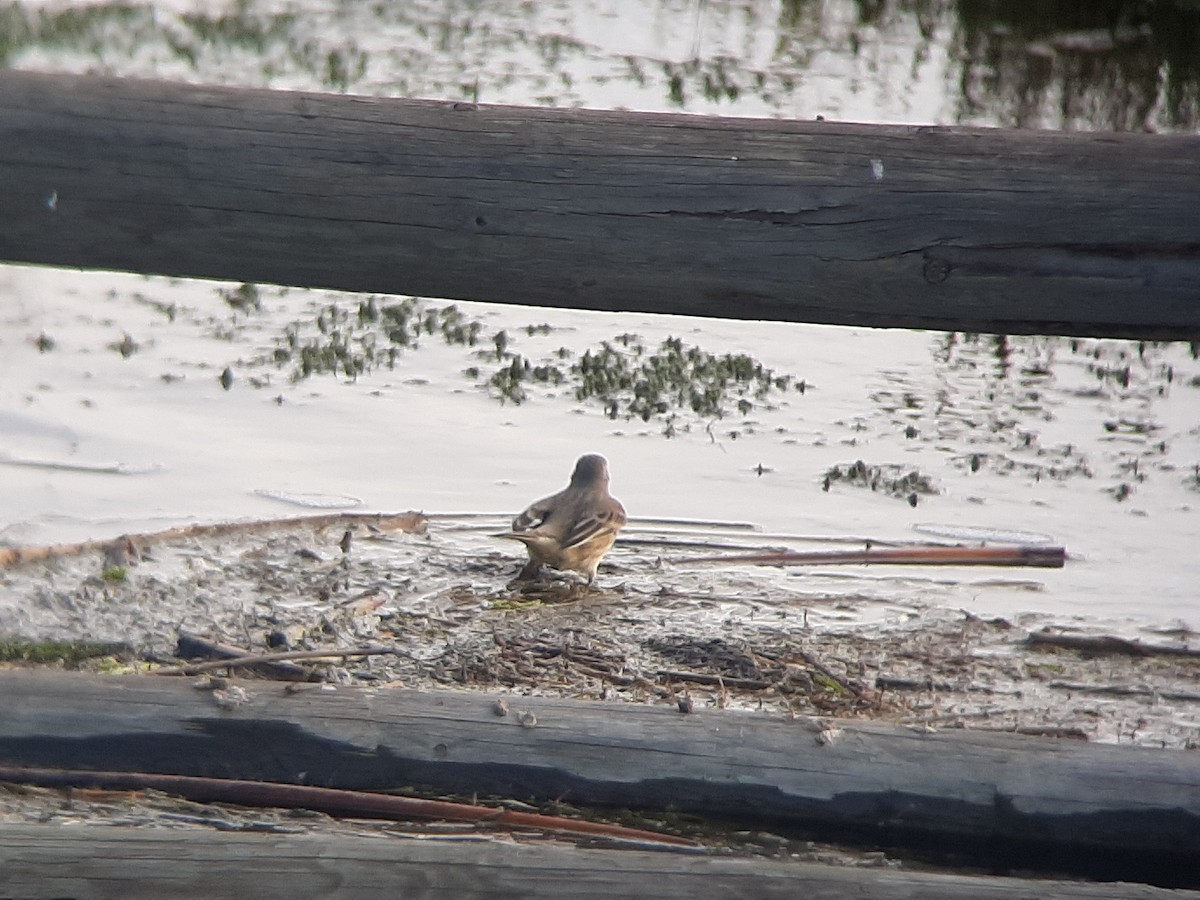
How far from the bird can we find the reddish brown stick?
440mm

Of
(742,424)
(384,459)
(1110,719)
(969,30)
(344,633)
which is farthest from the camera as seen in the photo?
(969,30)

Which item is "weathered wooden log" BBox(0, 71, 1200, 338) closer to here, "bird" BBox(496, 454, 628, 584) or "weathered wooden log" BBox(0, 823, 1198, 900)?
"weathered wooden log" BBox(0, 823, 1198, 900)

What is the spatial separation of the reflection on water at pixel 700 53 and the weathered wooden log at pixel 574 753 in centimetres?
905

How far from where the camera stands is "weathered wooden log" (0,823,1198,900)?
283cm

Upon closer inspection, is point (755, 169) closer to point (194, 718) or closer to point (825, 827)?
point (825, 827)

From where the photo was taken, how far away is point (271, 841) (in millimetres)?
2941

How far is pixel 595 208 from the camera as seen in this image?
3.08m

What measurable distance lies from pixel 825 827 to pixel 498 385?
514 centimetres

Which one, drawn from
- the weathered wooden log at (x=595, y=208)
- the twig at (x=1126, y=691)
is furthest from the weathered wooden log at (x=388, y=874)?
the twig at (x=1126, y=691)

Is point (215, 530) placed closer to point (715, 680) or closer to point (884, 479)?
point (715, 680)

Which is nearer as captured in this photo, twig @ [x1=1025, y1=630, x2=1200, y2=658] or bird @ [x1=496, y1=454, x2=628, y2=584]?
twig @ [x1=1025, y1=630, x2=1200, y2=658]


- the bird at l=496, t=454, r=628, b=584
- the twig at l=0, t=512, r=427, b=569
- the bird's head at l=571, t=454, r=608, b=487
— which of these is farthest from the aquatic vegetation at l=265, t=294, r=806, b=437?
the twig at l=0, t=512, r=427, b=569

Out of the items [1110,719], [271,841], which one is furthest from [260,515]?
[271,841]

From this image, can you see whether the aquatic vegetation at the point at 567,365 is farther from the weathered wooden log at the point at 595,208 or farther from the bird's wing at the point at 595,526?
the weathered wooden log at the point at 595,208
